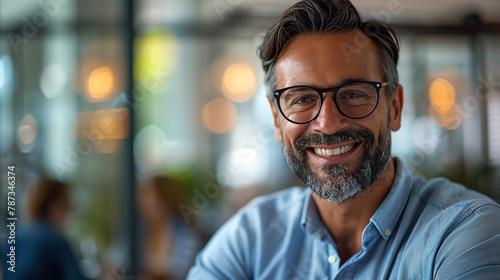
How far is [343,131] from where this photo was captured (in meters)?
1.01

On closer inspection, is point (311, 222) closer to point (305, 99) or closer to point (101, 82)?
point (305, 99)

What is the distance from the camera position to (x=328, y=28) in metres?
1.04

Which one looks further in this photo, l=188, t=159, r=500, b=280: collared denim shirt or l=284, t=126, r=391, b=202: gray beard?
l=284, t=126, r=391, b=202: gray beard

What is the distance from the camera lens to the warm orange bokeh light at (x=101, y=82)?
293 cm

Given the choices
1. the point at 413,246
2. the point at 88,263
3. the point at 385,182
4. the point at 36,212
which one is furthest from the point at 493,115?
the point at 88,263

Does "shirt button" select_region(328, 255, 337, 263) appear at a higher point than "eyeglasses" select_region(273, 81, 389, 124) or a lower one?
lower

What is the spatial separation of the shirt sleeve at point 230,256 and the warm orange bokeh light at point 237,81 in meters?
1.69

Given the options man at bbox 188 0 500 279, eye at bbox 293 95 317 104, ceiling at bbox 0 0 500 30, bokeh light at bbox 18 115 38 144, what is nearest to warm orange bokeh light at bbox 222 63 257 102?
ceiling at bbox 0 0 500 30

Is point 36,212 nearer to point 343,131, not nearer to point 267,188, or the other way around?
point 267,188

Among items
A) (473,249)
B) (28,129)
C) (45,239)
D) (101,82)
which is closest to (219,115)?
(101,82)

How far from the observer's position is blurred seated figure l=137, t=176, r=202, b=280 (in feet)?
9.12

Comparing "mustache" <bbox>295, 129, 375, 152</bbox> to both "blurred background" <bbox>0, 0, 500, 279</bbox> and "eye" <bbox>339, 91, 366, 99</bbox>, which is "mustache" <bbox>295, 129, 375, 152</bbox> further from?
"blurred background" <bbox>0, 0, 500, 279</bbox>

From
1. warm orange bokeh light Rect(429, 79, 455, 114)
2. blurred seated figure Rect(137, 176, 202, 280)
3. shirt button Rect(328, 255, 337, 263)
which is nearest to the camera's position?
shirt button Rect(328, 255, 337, 263)

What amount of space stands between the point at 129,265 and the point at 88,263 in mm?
259
